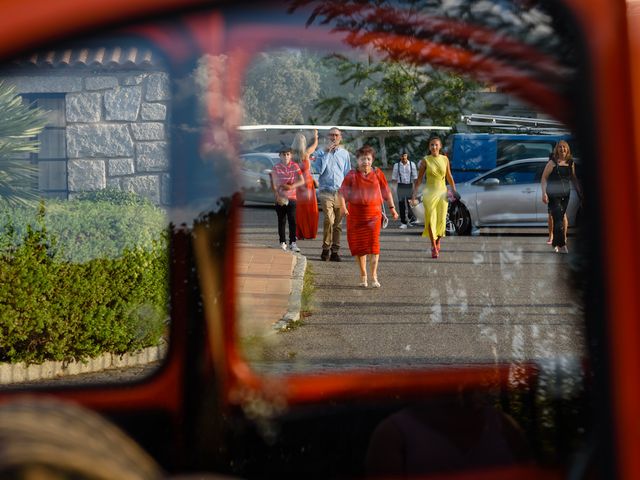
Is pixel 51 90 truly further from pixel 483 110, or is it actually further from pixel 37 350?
pixel 483 110

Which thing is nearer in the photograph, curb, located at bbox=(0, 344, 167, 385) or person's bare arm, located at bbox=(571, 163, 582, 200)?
person's bare arm, located at bbox=(571, 163, 582, 200)

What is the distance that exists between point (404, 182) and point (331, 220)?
13 centimetres

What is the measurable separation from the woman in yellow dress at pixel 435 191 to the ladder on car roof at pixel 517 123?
6cm

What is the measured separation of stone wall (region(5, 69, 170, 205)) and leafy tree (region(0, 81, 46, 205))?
34 millimetres

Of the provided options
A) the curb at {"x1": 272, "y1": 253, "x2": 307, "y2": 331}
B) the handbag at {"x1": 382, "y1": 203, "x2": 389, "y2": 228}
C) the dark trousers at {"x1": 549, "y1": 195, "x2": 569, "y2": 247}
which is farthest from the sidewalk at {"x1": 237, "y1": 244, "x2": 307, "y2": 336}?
the dark trousers at {"x1": 549, "y1": 195, "x2": 569, "y2": 247}

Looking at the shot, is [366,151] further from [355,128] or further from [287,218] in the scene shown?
[287,218]

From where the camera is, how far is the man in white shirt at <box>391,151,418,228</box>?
131cm

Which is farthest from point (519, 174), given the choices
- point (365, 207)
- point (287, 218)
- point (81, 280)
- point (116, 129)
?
point (81, 280)

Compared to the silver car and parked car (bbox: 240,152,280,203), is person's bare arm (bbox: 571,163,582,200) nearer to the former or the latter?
the silver car

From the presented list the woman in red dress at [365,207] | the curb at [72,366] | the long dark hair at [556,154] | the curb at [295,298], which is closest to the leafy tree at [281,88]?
the woman in red dress at [365,207]

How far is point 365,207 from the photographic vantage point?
1338 millimetres

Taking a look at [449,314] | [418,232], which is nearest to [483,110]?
[418,232]

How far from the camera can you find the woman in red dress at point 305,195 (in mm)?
1308

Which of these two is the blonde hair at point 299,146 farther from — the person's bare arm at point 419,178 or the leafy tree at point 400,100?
the person's bare arm at point 419,178
